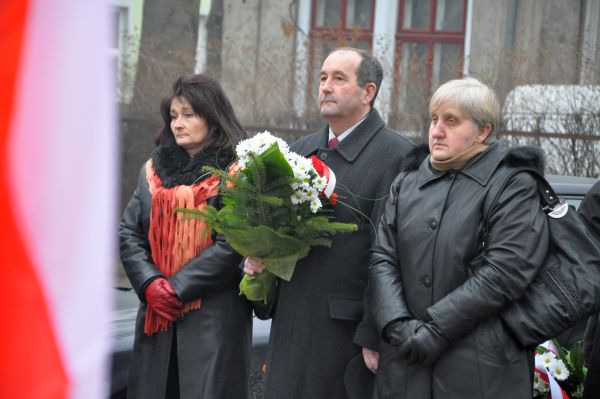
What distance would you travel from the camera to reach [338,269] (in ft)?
14.0

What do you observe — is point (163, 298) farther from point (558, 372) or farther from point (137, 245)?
point (558, 372)

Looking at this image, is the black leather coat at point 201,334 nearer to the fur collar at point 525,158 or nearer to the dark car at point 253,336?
the dark car at point 253,336

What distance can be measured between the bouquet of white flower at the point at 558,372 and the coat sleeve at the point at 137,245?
1.79 metres

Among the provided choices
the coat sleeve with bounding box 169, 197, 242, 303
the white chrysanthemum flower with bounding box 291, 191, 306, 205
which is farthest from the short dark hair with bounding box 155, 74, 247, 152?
the white chrysanthemum flower with bounding box 291, 191, 306, 205

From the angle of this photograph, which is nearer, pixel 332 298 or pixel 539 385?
pixel 332 298

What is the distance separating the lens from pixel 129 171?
12.0 metres

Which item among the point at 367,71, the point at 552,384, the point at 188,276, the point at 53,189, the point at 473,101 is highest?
the point at 367,71

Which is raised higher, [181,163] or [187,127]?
[187,127]

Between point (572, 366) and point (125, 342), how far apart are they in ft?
7.34

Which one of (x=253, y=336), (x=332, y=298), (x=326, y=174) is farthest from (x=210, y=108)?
(x=253, y=336)

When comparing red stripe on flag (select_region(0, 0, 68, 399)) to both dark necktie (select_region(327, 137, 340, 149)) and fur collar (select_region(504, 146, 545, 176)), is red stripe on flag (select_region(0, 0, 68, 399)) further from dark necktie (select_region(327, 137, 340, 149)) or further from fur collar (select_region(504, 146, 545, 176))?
dark necktie (select_region(327, 137, 340, 149))

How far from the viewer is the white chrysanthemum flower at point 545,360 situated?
15.1 feet

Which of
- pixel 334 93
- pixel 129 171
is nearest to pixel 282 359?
pixel 334 93

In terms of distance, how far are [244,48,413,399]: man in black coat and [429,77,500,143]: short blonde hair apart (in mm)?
538
